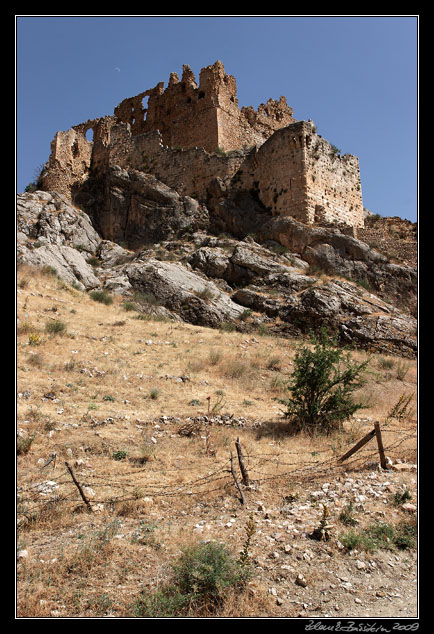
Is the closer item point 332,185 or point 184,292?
point 184,292

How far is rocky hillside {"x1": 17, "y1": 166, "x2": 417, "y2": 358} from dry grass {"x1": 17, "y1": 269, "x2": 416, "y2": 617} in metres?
2.61

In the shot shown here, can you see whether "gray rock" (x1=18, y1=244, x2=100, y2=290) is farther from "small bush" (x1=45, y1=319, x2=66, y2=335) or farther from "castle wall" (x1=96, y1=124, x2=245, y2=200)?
"castle wall" (x1=96, y1=124, x2=245, y2=200)

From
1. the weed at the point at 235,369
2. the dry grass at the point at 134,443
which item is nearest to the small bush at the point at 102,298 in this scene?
the dry grass at the point at 134,443

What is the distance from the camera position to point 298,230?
2075 centimetres

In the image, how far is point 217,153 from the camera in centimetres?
2455

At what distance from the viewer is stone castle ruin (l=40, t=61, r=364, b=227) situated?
2161 cm

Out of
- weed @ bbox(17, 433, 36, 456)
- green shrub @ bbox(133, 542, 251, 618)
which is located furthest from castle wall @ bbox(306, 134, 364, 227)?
green shrub @ bbox(133, 542, 251, 618)

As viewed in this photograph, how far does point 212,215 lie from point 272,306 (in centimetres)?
764

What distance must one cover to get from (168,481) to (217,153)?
70.4 feet

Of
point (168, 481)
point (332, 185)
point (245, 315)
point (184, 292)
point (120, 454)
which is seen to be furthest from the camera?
point (332, 185)

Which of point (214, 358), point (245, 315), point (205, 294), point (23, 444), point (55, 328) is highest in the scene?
point (205, 294)

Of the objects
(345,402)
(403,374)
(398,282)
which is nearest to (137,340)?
(345,402)

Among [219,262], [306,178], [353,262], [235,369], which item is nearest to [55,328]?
[235,369]

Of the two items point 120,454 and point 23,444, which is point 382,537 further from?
point 23,444
